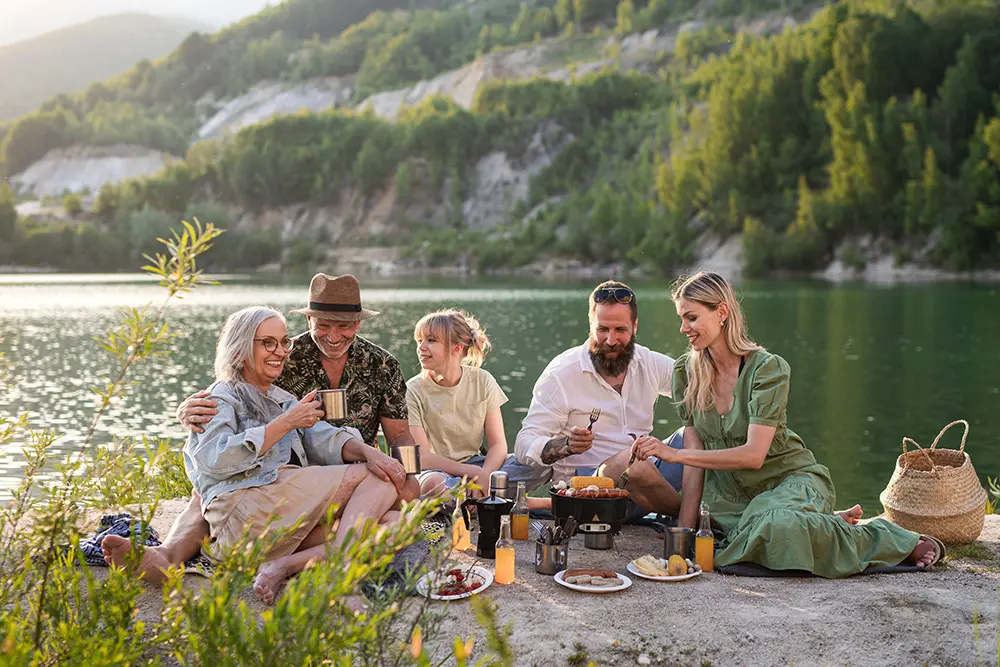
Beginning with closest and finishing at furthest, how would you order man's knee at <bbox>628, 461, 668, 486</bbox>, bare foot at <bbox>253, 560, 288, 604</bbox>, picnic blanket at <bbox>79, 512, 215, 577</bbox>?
bare foot at <bbox>253, 560, 288, 604</bbox>
picnic blanket at <bbox>79, 512, 215, 577</bbox>
man's knee at <bbox>628, 461, 668, 486</bbox>

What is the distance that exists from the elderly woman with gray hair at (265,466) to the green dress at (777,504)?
74.6 inches

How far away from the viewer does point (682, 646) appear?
4117 millimetres

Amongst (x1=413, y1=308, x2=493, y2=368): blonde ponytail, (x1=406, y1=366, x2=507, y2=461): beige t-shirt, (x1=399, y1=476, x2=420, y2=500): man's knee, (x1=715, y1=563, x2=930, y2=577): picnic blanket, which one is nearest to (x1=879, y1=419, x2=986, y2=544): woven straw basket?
(x1=715, y1=563, x2=930, y2=577): picnic blanket

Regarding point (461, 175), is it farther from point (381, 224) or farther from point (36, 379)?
point (36, 379)

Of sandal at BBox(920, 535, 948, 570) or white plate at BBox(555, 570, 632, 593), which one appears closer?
white plate at BBox(555, 570, 632, 593)

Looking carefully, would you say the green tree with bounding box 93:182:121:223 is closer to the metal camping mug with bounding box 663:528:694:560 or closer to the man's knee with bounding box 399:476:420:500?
the man's knee with bounding box 399:476:420:500

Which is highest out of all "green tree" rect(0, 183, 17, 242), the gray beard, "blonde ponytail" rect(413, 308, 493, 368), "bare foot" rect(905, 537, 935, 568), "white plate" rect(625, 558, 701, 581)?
"green tree" rect(0, 183, 17, 242)

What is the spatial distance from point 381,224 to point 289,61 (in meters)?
90.3

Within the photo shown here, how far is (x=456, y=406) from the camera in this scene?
6332mm

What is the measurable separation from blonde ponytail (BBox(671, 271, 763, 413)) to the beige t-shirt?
1.43 metres

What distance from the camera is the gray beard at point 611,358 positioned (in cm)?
615

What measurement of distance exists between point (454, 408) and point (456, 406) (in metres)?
0.02

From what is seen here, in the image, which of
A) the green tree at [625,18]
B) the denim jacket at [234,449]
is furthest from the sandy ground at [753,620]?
the green tree at [625,18]

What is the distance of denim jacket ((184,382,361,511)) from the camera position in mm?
4461
